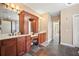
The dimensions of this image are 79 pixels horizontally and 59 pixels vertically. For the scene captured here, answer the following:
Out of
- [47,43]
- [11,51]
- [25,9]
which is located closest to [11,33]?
[11,51]

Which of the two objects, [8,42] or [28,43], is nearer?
[8,42]

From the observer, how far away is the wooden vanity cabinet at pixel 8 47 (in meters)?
1.97

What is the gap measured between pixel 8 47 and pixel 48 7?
1135 millimetres

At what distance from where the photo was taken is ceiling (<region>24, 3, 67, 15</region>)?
2.10 meters

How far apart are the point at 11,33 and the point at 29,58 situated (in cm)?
66

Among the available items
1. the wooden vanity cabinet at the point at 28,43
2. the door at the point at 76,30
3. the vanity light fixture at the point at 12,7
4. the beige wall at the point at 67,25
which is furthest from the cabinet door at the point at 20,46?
the door at the point at 76,30

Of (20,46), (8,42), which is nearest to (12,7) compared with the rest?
(8,42)

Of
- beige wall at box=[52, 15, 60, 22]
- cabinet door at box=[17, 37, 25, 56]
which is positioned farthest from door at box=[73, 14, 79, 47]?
cabinet door at box=[17, 37, 25, 56]

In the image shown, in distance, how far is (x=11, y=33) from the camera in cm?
227

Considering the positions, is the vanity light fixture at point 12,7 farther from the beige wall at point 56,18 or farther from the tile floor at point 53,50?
the tile floor at point 53,50

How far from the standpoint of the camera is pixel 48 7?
2.20 metres

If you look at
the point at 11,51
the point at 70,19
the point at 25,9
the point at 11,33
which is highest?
the point at 25,9

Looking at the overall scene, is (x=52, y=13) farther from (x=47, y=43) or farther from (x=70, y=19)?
(x=47, y=43)

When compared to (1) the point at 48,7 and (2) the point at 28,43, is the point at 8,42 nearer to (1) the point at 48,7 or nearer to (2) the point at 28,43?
(2) the point at 28,43
